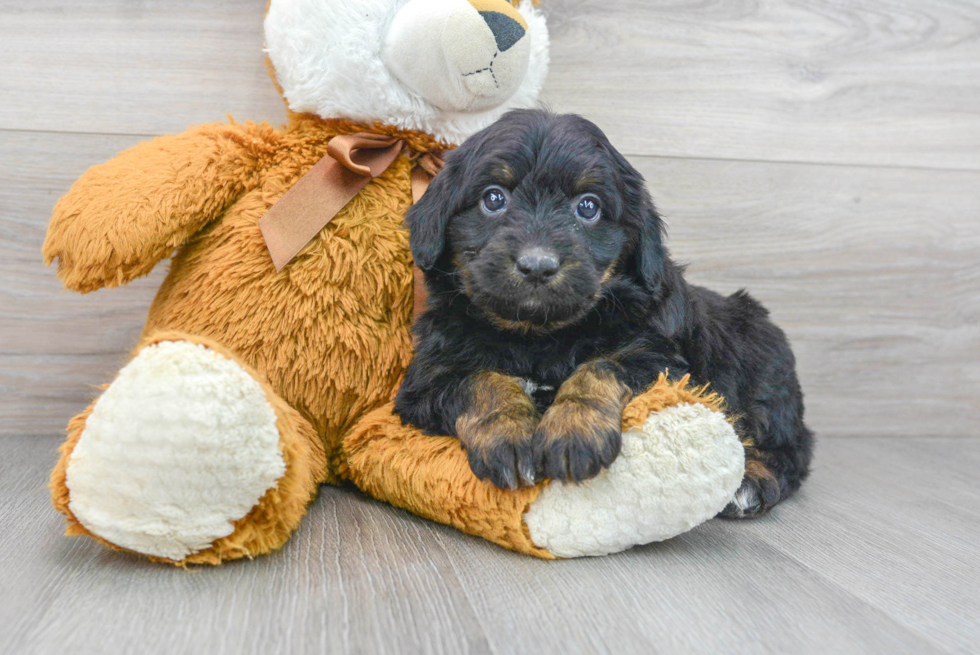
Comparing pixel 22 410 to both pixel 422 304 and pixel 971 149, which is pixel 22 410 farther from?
pixel 971 149

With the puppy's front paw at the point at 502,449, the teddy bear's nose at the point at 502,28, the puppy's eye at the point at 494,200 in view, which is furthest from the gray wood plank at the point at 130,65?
the puppy's front paw at the point at 502,449

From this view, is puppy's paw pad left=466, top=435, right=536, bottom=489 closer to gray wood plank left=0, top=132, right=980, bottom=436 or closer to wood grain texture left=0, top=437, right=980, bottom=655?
wood grain texture left=0, top=437, right=980, bottom=655

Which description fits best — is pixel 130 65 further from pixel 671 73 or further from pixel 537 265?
pixel 671 73

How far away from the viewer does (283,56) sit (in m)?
1.66

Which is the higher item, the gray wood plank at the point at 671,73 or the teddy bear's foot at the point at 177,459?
the gray wood plank at the point at 671,73

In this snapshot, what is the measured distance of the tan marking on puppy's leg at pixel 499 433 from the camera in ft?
4.19

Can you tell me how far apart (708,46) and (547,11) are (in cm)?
53

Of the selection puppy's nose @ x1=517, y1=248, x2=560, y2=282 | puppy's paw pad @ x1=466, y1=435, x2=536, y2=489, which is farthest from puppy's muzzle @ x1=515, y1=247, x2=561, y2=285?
puppy's paw pad @ x1=466, y1=435, x2=536, y2=489

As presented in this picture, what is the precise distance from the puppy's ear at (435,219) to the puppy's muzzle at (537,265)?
246 mm

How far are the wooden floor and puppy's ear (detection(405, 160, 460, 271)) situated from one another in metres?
0.55

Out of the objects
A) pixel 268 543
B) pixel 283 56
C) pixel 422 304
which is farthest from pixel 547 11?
pixel 268 543

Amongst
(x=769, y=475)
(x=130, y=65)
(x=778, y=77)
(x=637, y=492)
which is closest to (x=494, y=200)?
(x=637, y=492)

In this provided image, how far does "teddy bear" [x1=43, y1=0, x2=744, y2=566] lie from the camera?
129 centimetres

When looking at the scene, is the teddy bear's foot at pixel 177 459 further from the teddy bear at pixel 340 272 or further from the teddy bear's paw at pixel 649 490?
the teddy bear's paw at pixel 649 490
